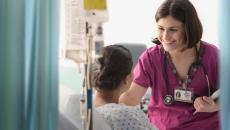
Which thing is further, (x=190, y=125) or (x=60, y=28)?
(x=190, y=125)

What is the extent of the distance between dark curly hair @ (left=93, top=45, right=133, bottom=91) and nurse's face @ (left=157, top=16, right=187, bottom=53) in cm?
36

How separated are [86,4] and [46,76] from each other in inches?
12.3

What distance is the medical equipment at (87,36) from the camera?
105 centimetres

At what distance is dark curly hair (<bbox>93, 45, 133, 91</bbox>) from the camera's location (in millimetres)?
1425

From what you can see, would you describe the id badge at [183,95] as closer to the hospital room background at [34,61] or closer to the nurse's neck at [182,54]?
the nurse's neck at [182,54]

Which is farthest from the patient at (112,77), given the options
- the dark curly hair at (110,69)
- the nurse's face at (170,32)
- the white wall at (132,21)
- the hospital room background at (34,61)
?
the white wall at (132,21)

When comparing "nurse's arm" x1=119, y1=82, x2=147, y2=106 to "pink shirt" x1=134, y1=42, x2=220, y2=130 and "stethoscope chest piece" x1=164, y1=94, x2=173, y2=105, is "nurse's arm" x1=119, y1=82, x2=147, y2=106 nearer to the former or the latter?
"pink shirt" x1=134, y1=42, x2=220, y2=130

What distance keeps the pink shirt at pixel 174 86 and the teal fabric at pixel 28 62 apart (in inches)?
27.8

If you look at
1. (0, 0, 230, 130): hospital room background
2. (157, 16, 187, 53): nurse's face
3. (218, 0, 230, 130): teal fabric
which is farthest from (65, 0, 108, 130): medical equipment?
(157, 16, 187, 53): nurse's face

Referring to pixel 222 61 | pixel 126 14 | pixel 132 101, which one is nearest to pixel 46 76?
pixel 222 61

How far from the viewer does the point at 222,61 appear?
122 centimetres

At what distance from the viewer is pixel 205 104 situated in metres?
1.63

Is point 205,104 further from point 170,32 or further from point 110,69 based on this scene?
point 110,69

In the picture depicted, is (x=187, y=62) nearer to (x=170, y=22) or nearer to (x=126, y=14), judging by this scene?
(x=170, y=22)
